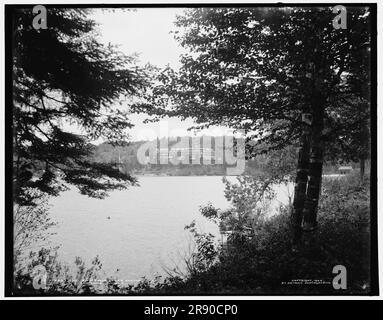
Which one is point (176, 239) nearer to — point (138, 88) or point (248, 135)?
point (248, 135)

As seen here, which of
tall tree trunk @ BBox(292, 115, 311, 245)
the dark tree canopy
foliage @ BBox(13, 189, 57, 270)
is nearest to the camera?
the dark tree canopy

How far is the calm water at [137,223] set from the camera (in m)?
3.70

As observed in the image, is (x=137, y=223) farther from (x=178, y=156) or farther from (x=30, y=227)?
(x=30, y=227)

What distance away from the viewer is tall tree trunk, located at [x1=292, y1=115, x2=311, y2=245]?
379 centimetres

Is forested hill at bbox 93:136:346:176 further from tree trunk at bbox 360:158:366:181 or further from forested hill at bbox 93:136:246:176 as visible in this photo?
tree trunk at bbox 360:158:366:181

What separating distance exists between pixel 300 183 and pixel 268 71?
6.30ft

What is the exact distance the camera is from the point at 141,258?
146 inches

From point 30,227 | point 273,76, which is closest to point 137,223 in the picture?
point 30,227

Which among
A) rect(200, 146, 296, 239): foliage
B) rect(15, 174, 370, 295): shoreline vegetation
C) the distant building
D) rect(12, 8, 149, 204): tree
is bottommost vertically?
rect(15, 174, 370, 295): shoreline vegetation

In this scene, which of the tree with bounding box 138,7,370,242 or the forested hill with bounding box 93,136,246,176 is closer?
the tree with bounding box 138,7,370,242

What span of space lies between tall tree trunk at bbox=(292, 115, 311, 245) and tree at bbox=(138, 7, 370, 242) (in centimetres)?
2

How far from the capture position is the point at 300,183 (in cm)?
382

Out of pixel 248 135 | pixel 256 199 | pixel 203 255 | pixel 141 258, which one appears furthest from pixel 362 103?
pixel 141 258

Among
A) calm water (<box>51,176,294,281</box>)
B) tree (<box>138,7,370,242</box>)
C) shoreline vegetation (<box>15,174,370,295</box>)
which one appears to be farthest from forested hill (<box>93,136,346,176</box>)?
shoreline vegetation (<box>15,174,370,295</box>)
